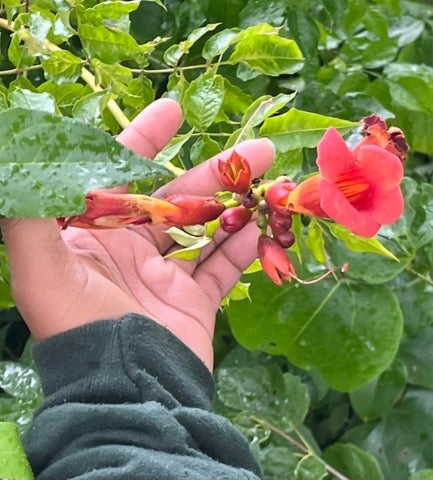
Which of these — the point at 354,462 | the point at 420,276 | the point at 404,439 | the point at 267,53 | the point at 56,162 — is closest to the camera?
the point at 56,162

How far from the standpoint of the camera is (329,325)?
900 mm

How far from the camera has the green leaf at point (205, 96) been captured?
0.56 m

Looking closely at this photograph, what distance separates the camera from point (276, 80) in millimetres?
887

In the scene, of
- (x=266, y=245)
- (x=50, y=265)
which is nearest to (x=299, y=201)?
(x=266, y=245)

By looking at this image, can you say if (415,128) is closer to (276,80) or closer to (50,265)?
(276,80)

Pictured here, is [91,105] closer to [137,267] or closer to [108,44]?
[108,44]

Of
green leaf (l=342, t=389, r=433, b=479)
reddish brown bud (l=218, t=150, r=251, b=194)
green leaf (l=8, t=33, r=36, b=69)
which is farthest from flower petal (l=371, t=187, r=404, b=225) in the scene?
green leaf (l=342, t=389, r=433, b=479)

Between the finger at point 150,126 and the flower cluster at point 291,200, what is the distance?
9 cm

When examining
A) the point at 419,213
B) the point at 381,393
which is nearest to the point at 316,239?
the point at 419,213

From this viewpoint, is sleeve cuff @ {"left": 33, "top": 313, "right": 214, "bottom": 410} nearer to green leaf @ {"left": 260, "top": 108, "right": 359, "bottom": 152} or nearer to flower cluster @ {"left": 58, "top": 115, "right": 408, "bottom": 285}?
flower cluster @ {"left": 58, "top": 115, "right": 408, "bottom": 285}

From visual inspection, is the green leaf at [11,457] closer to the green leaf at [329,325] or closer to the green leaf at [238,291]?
the green leaf at [238,291]

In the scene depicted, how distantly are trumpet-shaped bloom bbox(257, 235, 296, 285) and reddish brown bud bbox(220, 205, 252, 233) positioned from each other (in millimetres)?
22

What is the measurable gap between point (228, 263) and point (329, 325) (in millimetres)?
302

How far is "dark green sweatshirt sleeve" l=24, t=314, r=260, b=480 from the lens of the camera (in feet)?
1.52
